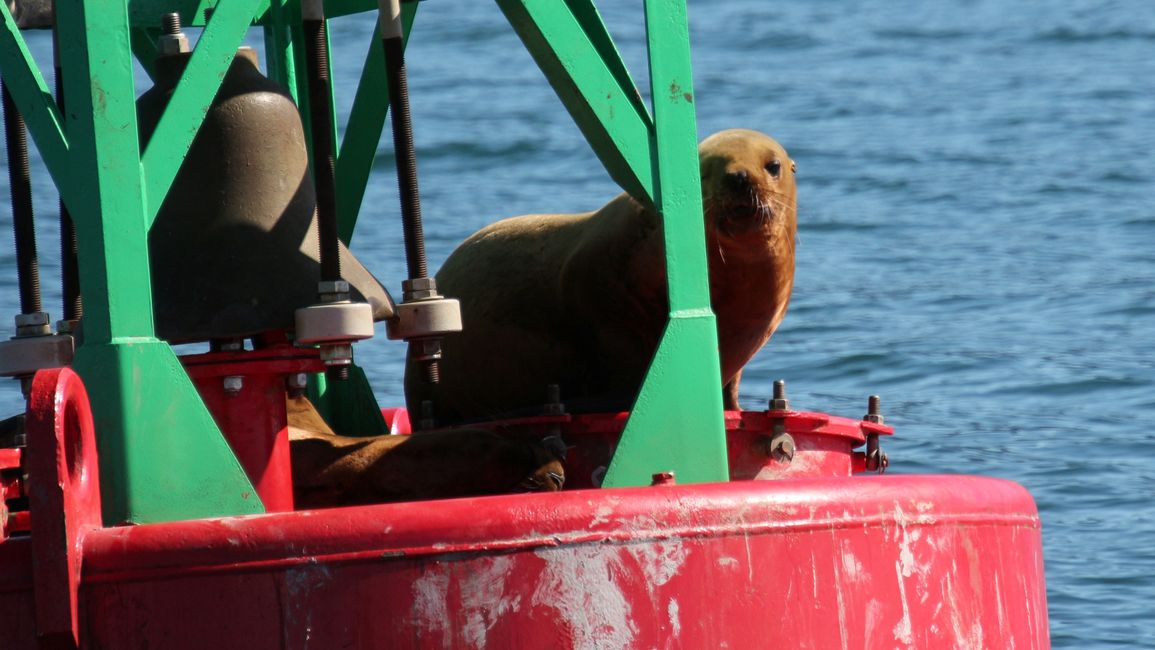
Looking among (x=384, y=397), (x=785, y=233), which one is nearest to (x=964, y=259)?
(x=384, y=397)

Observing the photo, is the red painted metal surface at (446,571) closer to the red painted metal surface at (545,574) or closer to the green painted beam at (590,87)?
the red painted metal surface at (545,574)

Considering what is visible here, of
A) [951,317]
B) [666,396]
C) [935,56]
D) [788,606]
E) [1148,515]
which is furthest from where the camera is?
[935,56]

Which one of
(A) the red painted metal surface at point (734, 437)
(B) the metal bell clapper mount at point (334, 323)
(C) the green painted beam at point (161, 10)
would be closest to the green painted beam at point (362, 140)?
(C) the green painted beam at point (161, 10)

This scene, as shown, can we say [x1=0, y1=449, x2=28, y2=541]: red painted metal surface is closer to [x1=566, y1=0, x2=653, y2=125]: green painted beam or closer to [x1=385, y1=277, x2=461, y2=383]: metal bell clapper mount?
[x1=385, y1=277, x2=461, y2=383]: metal bell clapper mount

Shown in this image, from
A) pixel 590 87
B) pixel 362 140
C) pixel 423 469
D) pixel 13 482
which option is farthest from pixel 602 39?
pixel 362 140

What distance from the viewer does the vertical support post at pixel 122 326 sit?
3.51 meters

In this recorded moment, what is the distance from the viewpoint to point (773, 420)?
453 cm

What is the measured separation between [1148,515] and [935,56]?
1246 cm

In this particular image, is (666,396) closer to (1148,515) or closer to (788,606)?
(788,606)

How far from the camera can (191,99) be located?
363 centimetres

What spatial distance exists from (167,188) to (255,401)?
520 mm

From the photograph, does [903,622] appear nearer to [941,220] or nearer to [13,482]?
[13,482]

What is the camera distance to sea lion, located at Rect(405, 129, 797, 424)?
507 centimetres

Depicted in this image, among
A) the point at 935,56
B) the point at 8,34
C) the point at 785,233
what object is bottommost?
the point at 785,233
